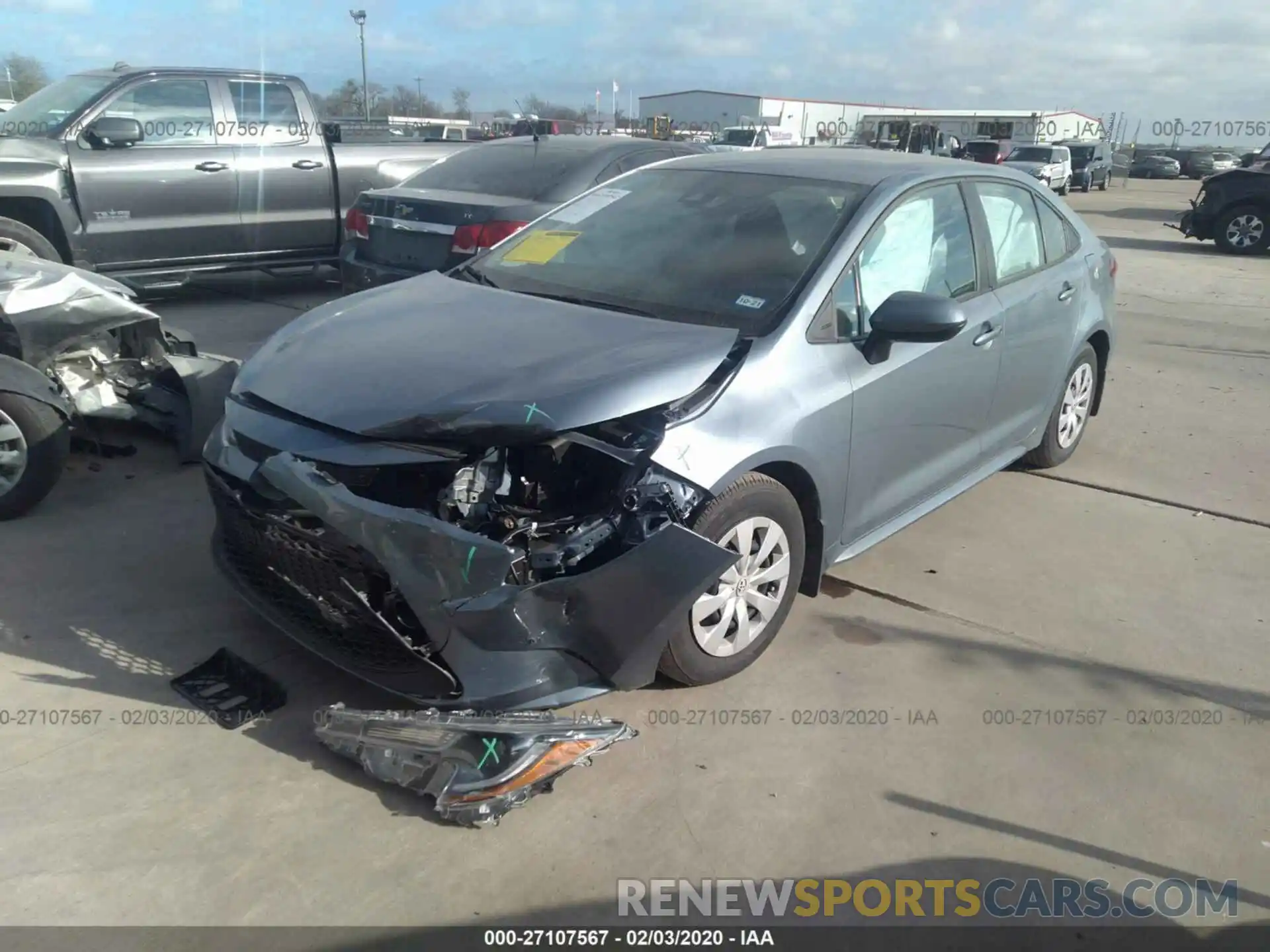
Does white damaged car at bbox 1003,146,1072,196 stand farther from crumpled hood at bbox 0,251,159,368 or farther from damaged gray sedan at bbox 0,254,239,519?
crumpled hood at bbox 0,251,159,368

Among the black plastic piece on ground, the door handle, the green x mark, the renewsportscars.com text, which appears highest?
the door handle

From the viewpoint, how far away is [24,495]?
4391 mm

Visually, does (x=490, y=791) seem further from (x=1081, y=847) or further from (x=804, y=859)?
(x=1081, y=847)

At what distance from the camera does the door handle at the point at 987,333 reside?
4.30 m

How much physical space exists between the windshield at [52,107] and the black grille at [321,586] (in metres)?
6.28

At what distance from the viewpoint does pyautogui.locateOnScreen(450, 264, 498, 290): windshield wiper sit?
422 cm

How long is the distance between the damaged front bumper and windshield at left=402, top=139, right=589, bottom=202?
260 centimetres

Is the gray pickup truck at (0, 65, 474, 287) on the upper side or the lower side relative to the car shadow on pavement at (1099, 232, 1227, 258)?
upper

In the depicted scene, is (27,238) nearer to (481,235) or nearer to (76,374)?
(76,374)

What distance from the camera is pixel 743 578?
3.38 m

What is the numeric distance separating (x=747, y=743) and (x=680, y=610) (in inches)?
23.4

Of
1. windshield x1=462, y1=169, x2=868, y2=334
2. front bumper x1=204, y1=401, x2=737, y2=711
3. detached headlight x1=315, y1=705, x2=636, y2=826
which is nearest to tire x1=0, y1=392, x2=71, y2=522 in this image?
front bumper x1=204, y1=401, x2=737, y2=711

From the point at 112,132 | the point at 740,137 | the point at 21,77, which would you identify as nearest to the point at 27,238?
the point at 112,132

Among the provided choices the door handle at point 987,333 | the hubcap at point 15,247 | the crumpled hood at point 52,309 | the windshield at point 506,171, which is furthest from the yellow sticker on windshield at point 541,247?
the hubcap at point 15,247
